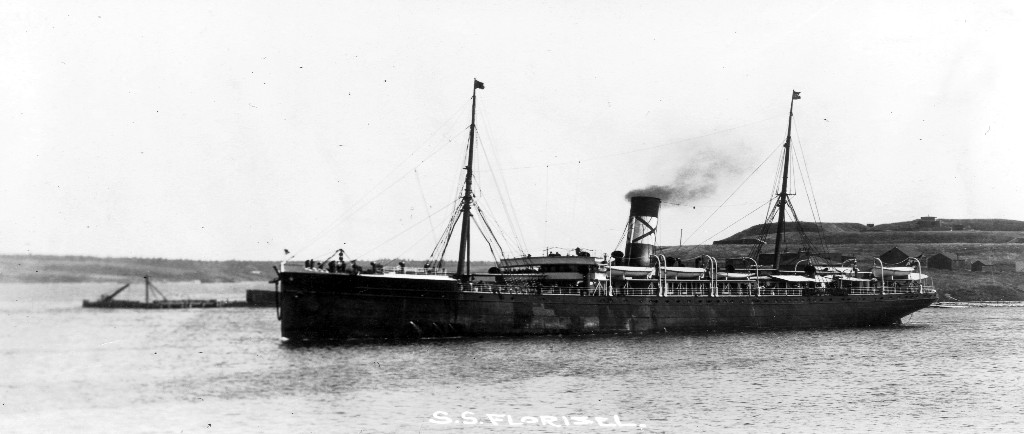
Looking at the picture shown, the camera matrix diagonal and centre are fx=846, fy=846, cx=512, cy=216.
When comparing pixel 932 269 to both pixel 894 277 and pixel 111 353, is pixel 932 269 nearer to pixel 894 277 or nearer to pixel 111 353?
pixel 894 277

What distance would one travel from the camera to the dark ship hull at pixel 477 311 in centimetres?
3909

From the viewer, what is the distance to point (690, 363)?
3347 centimetres

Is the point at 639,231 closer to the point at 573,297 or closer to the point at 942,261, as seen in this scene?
the point at 573,297

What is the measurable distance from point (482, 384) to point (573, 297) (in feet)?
59.5

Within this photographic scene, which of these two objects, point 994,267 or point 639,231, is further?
point 994,267

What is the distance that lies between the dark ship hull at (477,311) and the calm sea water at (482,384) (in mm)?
1631

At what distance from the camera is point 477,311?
4153cm

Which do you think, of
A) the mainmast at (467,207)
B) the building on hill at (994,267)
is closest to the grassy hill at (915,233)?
the building on hill at (994,267)

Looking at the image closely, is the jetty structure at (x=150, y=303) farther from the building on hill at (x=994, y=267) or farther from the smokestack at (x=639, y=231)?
the building on hill at (x=994, y=267)

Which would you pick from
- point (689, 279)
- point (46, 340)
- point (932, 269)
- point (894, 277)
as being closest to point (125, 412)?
point (46, 340)

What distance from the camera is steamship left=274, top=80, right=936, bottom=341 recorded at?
39.2 meters

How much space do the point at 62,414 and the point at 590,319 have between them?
29.8 metres

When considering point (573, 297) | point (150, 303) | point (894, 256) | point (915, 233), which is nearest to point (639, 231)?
point (573, 297)

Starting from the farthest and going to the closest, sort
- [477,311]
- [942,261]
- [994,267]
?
1. [942,261]
2. [994,267]
3. [477,311]
